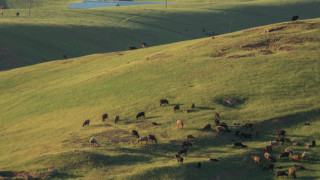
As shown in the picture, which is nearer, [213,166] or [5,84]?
[213,166]

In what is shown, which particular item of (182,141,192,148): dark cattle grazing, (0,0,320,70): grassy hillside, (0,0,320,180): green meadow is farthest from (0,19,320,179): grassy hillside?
(0,0,320,70): grassy hillside

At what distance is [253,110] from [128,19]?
88.8 m

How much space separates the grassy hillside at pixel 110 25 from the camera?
3499 inches

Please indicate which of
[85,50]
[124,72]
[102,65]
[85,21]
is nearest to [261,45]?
[124,72]

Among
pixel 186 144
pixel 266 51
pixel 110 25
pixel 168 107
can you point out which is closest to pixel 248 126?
pixel 186 144

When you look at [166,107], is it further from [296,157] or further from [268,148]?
[296,157]

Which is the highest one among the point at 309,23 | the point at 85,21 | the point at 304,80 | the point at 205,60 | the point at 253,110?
the point at 85,21

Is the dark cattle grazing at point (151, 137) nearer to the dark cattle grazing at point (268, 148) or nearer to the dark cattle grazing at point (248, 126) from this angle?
the dark cattle grazing at point (248, 126)

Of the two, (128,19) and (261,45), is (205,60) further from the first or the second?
(128,19)

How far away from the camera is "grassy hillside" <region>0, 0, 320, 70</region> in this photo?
8888cm

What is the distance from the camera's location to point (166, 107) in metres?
42.4

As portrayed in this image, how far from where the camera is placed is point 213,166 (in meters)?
31.6

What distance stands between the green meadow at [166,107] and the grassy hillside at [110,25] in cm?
1096

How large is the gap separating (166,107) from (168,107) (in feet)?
0.67
